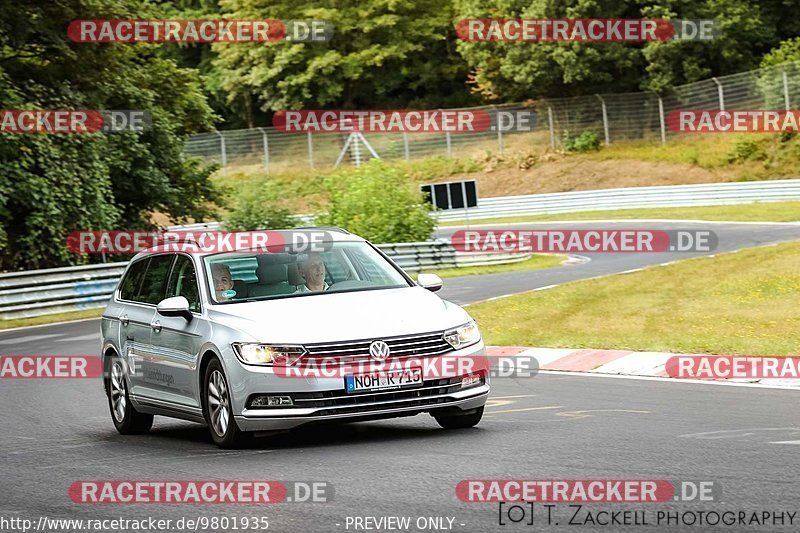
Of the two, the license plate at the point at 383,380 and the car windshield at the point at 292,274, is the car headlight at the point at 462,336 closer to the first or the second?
the license plate at the point at 383,380

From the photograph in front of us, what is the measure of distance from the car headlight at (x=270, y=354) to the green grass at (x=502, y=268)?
25148 mm

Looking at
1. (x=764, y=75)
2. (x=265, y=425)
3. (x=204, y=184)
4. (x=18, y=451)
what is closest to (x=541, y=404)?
(x=265, y=425)

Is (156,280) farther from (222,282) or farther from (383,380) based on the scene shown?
(383,380)

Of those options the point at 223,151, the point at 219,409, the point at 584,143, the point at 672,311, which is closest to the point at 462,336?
the point at 219,409

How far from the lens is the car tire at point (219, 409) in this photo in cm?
1012

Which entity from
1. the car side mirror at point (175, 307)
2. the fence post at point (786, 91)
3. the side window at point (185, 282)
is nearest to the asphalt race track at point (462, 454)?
the car side mirror at point (175, 307)

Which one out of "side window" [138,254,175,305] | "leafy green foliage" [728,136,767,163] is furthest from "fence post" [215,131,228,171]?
"side window" [138,254,175,305]

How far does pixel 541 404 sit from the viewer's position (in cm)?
1278

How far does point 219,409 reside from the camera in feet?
33.9

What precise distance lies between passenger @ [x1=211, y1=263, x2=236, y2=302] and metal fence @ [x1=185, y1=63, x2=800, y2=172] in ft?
164

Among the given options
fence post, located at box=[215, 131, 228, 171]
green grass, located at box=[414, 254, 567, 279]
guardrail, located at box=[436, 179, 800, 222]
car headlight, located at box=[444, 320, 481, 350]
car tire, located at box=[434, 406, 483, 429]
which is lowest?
guardrail, located at box=[436, 179, 800, 222]

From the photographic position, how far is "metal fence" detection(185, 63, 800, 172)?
60.1 m

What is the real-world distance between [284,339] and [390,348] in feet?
2.49

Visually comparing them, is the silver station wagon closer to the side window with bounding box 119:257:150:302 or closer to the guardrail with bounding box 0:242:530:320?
the side window with bounding box 119:257:150:302
